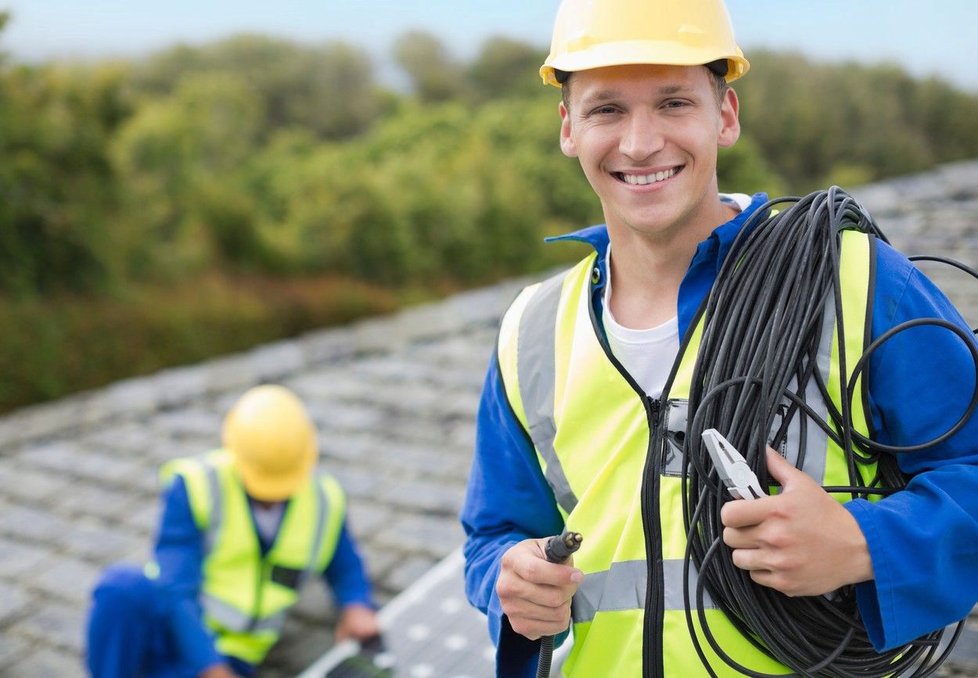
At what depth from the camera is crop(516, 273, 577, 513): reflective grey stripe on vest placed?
1754 mm

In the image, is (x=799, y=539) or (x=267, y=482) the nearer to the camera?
(x=799, y=539)

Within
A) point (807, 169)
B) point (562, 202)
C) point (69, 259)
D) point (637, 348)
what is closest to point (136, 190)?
point (69, 259)

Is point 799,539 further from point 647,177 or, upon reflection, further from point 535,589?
point 647,177

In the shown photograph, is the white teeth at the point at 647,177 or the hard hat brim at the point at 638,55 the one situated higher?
the hard hat brim at the point at 638,55

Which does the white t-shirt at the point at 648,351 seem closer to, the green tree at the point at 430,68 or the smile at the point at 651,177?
the smile at the point at 651,177

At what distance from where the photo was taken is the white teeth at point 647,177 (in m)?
1.62

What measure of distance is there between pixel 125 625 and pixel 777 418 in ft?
8.89

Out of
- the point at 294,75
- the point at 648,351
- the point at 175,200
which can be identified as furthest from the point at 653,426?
the point at 294,75

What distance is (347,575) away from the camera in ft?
13.0

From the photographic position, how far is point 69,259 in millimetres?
8844

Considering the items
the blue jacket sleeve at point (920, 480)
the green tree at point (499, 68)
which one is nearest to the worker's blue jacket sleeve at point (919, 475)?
the blue jacket sleeve at point (920, 480)

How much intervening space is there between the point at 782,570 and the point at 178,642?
8.94ft

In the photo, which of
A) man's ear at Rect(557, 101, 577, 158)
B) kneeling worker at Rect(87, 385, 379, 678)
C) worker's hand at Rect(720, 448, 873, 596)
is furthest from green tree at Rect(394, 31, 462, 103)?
worker's hand at Rect(720, 448, 873, 596)

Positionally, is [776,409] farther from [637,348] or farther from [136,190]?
[136,190]
